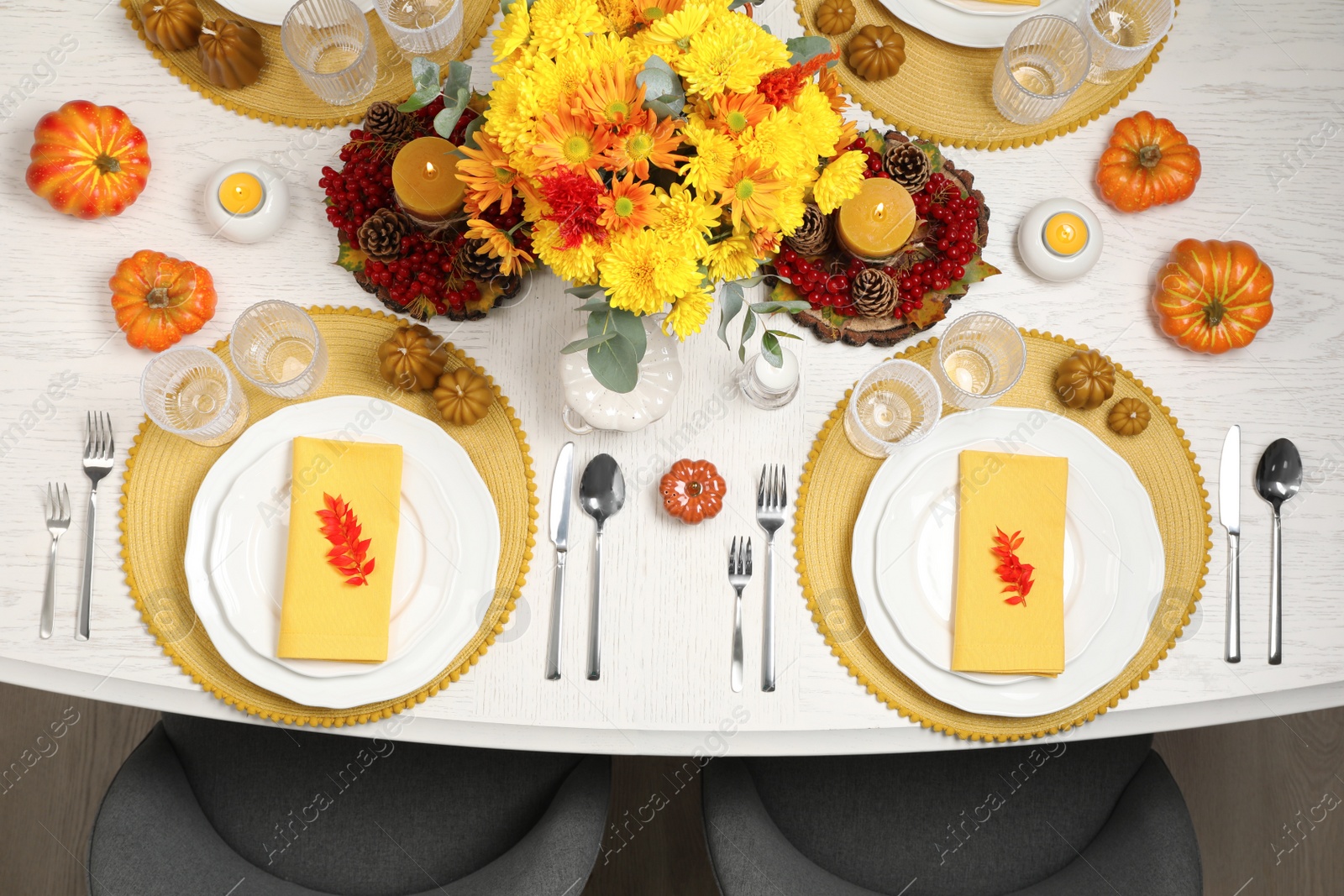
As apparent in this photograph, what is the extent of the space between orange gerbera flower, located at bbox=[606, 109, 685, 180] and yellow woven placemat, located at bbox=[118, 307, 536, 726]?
44 cm

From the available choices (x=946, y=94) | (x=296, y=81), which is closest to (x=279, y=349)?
(x=296, y=81)

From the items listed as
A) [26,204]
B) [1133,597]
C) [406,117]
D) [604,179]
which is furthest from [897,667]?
[26,204]

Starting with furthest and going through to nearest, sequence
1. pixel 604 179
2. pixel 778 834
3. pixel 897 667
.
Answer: pixel 778 834
pixel 897 667
pixel 604 179

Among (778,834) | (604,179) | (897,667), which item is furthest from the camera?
(778,834)

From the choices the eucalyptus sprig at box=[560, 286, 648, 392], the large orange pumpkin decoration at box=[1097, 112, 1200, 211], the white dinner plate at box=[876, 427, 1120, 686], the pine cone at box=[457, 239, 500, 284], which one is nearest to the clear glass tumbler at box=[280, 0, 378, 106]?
the pine cone at box=[457, 239, 500, 284]

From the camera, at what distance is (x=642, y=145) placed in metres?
0.65

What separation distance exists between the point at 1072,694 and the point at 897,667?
20 cm

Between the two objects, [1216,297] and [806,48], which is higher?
[806,48]

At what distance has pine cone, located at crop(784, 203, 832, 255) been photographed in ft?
3.19

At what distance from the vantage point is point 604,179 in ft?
2.32

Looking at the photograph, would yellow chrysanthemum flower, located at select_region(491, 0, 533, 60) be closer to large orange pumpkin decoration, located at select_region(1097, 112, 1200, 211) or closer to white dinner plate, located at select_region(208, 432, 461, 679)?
white dinner plate, located at select_region(208, 432, 461, 679)

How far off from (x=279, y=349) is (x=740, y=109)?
25.0 inches

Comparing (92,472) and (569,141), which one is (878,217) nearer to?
(569,141)

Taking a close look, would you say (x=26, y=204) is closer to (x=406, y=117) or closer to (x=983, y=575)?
(x=406, y=117)
